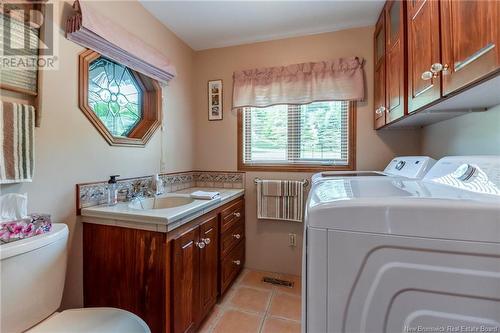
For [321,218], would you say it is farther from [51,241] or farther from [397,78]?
[397,78]

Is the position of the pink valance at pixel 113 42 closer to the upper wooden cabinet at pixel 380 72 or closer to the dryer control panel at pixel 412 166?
the upper wooden cabinet at pixel 380 72

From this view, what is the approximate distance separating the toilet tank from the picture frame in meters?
1.69

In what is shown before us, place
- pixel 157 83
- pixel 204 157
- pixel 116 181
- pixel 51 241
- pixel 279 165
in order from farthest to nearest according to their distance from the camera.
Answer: pixel 204 157, pixel 279 165, pixel 157 83, pixel 116 181, pixel 51 241

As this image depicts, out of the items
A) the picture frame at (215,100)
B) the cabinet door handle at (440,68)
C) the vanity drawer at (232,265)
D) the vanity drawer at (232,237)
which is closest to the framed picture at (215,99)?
the picture frame at (215,100)

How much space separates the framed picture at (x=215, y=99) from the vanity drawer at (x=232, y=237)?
1.15 m

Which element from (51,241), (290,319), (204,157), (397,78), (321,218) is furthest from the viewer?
(204,157)

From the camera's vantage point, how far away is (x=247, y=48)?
7.73 feet

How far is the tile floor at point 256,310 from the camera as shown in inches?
63.3

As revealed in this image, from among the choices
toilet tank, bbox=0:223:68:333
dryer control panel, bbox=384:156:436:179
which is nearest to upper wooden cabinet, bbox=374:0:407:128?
dryer control panel, bbox=384:156:436:179

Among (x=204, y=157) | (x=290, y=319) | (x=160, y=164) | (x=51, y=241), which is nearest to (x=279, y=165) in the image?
(x=204, y=157)

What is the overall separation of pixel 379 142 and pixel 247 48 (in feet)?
5.20

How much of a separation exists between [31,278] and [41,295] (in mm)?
111

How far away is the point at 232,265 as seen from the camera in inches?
80.7

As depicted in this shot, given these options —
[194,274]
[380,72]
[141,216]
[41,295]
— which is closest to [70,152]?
[141,216]
